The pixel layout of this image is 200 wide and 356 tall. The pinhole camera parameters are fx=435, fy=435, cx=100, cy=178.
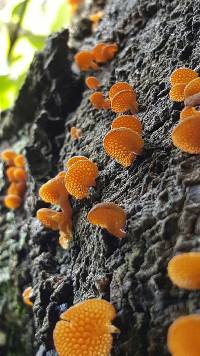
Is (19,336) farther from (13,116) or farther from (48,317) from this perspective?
(13,116)

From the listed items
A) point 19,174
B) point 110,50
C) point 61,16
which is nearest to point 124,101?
point 110,50

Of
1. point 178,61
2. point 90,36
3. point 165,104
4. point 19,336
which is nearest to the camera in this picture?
point 165,104

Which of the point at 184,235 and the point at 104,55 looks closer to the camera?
the point at 184,235

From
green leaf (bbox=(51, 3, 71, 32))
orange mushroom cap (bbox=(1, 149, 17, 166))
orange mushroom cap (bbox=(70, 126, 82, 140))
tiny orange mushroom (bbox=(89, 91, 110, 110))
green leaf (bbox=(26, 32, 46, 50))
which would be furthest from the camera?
green leaf (bbox=(51, 3, 71, 32))

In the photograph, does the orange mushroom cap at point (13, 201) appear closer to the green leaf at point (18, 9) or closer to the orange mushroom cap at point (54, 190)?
the orange mushroom cap at point (54, 190)

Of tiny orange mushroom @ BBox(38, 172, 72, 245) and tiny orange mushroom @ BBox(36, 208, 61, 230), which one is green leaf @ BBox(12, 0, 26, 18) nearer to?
tiny orange mushroom @ BBox(38, 172, 72, 245)

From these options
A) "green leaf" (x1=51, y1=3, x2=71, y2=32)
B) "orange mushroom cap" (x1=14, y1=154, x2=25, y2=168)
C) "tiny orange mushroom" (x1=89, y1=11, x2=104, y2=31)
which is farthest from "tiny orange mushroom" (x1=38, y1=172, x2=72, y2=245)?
"green leaf" (x1=51, y1=3, x2=71, y2=32)

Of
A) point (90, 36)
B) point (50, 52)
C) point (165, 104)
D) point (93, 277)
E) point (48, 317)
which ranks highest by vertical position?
point (90, 36)

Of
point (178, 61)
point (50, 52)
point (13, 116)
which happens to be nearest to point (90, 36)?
point (50, 52)

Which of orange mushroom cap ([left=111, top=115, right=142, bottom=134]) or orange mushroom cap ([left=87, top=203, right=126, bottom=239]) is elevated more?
orange mushroom cap ([left=111, top=115, right=142, bottom=134])
